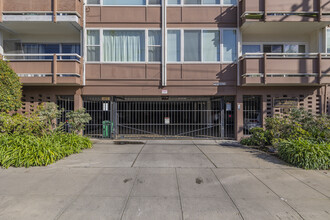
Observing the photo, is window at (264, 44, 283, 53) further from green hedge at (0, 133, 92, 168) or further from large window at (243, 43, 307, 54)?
green hedge at (0, 133, 92, 168)

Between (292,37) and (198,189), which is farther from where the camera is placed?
(292,37)

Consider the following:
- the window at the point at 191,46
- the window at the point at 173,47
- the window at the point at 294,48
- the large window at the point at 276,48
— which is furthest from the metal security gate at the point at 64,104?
the window at the point at 294,48

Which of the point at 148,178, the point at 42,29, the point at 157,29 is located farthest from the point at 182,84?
the point at 42,29

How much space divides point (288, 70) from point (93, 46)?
400 inches

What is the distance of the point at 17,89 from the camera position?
25.4 ft

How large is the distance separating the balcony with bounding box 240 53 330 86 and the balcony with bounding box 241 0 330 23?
181 cm

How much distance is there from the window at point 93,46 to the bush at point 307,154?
970 cm

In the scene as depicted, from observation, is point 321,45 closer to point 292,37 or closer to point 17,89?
point 292,37

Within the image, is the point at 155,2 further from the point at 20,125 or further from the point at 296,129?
the point at 296,129

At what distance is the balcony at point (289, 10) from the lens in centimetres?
880

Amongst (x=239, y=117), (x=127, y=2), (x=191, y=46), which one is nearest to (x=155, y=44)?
(x=191, y=46)

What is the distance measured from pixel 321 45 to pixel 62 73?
44.6ft

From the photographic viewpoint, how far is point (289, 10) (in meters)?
8.87

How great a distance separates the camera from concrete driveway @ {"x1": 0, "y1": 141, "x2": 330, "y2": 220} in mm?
3281
